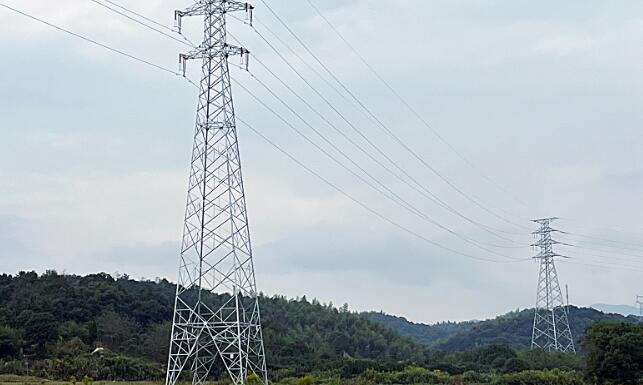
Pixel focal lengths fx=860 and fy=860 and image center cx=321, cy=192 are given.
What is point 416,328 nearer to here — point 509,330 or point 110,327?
point 509,330

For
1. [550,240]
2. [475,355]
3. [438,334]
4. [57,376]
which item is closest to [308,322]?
[475,355]

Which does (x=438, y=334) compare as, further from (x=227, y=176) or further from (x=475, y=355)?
(x=227, y=176)

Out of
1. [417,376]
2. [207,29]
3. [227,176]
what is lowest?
[417,376]

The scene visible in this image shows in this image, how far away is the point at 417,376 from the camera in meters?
56.9

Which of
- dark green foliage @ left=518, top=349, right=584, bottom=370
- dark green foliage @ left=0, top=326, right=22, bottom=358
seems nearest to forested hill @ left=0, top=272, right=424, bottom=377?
dark green foliage @ left=0, top=326, right=22, bottom=358

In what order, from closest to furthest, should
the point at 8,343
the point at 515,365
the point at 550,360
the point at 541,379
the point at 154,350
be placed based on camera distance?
the point at 541,379
the point at 8,343
the point at 154,350
the point at 515,365
the point at 550,360

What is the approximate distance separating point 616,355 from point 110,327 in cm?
3593

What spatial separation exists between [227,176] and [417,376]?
3107cm


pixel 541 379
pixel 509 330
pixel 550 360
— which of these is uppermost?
pixel 509 330

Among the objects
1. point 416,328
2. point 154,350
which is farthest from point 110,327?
point 416,328

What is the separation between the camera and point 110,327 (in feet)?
210

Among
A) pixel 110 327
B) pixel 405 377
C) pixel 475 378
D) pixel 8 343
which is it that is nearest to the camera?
pixel 8 343

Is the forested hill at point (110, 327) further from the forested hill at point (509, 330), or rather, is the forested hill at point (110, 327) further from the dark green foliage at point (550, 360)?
the forested hill at point (509, 330)

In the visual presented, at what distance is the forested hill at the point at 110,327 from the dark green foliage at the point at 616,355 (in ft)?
65.5
